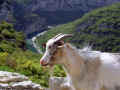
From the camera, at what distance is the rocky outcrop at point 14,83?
8.45 m

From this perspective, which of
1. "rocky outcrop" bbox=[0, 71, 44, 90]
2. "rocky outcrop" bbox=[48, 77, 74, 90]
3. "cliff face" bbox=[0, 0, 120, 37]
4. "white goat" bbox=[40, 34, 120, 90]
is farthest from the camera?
"cliff face" bbox=[0, 0, 120, 37]

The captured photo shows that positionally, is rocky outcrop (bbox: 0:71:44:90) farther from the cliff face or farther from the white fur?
the cliff face

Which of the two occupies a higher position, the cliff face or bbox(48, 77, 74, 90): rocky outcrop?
bbox(48, 77, 74, 90): rocky outcrop

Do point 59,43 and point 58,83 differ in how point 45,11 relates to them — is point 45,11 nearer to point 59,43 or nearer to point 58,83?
point 58,83

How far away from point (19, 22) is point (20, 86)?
12005 cm

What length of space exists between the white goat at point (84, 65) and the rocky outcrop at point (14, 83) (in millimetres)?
4543

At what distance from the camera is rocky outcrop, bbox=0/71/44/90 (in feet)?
27.7

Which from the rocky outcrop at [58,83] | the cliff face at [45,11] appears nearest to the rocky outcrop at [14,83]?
the rocky outcrop at [58,83]

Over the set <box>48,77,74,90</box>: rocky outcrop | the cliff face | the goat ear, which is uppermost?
the goat ear

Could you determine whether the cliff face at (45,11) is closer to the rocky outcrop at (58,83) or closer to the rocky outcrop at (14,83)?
the rocky outcrop at (14,83)

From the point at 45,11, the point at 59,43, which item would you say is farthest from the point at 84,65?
the point at 45,11

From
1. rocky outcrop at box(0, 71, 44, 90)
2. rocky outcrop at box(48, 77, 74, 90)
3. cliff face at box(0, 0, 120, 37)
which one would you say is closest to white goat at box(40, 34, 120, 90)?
rocky outcrop at box(48, 77, 74, 90)

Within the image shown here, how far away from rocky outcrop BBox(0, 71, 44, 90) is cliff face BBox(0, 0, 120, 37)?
4586 inches

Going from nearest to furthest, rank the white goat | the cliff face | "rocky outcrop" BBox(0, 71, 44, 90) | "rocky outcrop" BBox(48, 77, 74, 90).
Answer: the white goat
"rocky outcrop" BBox(48, 77, 74, 90)
"rocky outcrop" BBox(0, 71, 44, 90)
the cliff face
